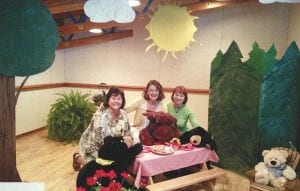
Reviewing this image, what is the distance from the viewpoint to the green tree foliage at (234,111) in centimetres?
322

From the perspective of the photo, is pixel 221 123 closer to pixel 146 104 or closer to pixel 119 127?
pixel 146 104

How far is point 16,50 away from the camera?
56.4 inches

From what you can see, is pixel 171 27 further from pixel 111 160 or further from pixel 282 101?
pixel 111 160

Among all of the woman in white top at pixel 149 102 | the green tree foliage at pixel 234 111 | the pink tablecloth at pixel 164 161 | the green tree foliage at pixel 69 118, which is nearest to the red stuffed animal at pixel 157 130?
the woman in white top at pixel 149 102

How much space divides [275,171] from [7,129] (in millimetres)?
2415

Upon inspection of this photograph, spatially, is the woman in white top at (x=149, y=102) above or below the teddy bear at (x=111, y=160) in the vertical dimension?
above

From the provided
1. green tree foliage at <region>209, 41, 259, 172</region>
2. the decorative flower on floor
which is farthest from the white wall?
the decorative flower on floor

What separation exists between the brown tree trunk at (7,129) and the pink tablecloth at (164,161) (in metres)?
1.13

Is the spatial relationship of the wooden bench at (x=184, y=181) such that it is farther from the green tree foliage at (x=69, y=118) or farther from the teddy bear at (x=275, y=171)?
the green tree foliage at (x=69, y=118)

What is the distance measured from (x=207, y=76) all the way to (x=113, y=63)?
1906 mm

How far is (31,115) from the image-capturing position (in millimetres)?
4949

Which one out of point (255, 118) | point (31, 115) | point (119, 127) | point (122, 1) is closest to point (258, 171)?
point (255, 118)

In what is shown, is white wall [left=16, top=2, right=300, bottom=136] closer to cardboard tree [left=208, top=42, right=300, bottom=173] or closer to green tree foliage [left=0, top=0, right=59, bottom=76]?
cardboard tree [left=208, top=42, right=300, bottom=173]

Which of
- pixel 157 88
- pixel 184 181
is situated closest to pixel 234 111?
pixel 157 88
